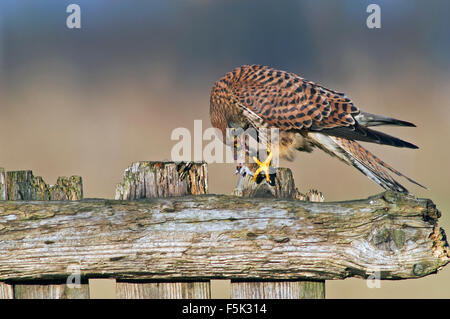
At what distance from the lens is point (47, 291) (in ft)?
7.64

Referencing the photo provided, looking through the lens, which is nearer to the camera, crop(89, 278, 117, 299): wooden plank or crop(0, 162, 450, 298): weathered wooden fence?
crop(0, 162, 450, 298): weathered wooden fence

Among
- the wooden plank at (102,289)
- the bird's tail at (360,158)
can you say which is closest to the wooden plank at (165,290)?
the bird's tail at (360,158)

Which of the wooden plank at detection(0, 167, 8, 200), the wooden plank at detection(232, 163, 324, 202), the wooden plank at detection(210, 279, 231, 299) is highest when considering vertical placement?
the wooden plank at detection(0, 167, 8, 200)

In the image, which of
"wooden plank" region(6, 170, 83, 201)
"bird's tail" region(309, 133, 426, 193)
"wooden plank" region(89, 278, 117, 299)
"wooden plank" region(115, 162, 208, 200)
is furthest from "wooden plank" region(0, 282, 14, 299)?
"wooden plank" region(89, 278, 117, 299)

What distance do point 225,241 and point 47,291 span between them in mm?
747

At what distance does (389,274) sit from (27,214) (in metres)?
1.39

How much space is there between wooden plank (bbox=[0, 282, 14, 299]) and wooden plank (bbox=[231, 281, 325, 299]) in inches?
34.5

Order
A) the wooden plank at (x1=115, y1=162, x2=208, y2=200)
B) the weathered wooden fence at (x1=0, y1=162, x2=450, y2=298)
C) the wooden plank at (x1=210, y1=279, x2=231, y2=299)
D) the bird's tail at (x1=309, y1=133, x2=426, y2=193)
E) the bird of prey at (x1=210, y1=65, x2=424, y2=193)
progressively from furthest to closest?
the wooden plank at (x1=210, y1=279, x2=231, y2=299)
the bird of prey at (x1=210, y1=65, x2=424, y2=193)
the bird's tail at (x1=309, y1=133, x2=426, y2=193)
the wooden plank at (x1=115, y1=162, x2=208, y2=200)
the weathered wooden fence at (x1=0, y1=162, x2=450, y2=298)

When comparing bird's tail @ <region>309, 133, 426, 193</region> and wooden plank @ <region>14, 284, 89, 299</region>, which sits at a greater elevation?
bird's tail @ <region>309, 133, 426, 193</region>

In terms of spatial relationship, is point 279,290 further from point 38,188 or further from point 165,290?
point 38,188

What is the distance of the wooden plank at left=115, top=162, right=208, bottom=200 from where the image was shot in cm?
240

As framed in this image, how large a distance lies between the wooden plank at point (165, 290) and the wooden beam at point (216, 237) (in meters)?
0.07

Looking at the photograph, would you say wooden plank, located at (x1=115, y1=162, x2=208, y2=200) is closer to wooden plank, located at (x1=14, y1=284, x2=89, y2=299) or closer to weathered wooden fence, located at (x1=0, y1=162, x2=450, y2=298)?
weathered wooden fence, located at (x1=0, y1=162, x2=450, y2=298)

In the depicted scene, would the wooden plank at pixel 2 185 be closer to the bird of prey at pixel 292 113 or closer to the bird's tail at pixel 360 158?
the bird of prey at pixel 292 113
